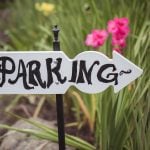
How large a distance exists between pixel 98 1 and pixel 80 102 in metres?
0.74

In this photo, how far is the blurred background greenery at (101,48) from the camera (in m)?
1.66

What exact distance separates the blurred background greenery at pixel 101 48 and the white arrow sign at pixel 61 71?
0.63ft

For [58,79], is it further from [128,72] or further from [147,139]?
[147,139]

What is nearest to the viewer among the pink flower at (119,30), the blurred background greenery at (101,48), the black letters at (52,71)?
the black letters at (52,71)

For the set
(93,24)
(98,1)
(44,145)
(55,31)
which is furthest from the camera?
(98,1)

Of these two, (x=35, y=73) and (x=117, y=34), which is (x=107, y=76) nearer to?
(x=35, y=73)

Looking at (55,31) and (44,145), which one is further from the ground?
(55,31)

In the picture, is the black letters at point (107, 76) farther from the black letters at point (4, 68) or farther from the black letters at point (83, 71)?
the black letters at point (4, 68)

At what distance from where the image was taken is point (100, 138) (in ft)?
5.60

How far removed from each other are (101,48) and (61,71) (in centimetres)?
78

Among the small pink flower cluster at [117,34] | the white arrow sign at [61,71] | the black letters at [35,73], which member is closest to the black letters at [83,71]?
the white arrow sign at [61,71]

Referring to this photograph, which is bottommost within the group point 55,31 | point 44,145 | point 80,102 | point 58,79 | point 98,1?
point 44,145

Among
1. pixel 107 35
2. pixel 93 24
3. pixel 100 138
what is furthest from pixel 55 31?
pixel 93 24

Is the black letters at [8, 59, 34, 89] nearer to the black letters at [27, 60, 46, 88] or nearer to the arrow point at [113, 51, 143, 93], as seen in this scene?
the black letters at [27, 60, 46, 88]
